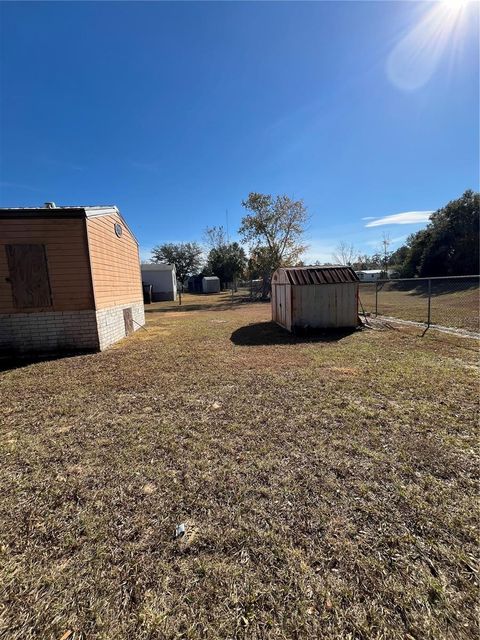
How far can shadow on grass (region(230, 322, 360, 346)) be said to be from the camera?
27.3 ft

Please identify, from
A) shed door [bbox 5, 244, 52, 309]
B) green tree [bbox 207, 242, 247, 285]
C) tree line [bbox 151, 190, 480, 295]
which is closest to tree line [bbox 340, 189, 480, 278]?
tree line [bbox 151, 190, 480, 295]

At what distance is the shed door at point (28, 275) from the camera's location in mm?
7029

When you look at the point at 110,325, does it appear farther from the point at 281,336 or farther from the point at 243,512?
the point at 243,512

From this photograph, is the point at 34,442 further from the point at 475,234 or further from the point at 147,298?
the point at 475,234

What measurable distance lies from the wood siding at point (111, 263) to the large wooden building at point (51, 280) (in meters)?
0.05

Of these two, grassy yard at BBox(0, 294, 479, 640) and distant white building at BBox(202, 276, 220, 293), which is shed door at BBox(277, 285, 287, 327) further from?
distant white building at BBox(202, 276, 220, 293)

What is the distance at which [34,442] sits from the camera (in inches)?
130

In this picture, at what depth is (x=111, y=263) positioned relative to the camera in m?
9.09

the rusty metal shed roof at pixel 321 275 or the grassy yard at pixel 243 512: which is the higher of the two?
the rusty metal shed roof at pixel 321 275

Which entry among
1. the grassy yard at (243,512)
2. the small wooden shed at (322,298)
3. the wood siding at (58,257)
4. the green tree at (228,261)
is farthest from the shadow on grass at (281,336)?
the green tree at (228,261)

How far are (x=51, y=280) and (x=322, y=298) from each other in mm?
7796

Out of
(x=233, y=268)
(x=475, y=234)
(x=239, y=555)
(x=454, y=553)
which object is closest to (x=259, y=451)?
(x=239, y=555)

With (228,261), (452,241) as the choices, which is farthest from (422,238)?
(228,261)

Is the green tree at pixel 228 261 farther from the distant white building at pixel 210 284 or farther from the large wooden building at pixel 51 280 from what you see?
the large wooden building at pixel 51 280
